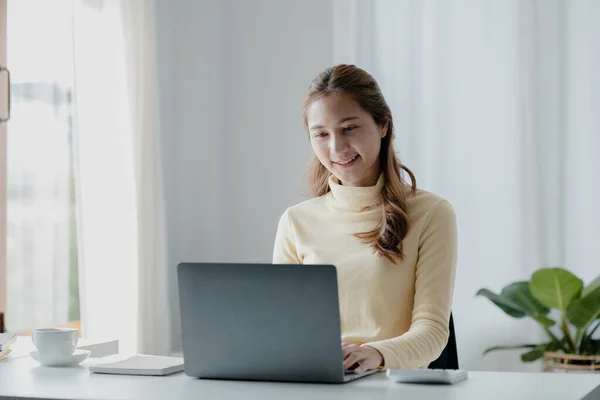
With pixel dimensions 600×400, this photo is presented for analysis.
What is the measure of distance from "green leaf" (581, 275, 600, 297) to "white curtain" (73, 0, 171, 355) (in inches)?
76.5

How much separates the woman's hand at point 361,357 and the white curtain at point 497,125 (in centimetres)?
237

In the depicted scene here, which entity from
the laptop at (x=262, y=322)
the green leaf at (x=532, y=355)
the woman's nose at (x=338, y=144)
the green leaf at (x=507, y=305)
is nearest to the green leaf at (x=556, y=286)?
the green leaf at (x=507, y=305)

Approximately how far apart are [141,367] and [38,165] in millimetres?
2356

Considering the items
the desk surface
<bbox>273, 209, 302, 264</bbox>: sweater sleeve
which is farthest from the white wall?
the desk surface

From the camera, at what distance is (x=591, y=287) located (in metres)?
3.68

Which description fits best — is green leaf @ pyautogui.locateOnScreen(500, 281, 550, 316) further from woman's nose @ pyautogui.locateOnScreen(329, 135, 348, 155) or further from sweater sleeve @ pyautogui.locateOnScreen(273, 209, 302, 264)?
woman's nose @ pyautogui.locateOnScreen(329, 135, 348, 155)

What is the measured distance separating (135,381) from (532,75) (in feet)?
9.26

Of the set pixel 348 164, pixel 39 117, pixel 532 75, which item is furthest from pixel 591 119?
pixel 39 117

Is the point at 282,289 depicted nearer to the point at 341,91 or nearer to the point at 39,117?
the point at 341,91

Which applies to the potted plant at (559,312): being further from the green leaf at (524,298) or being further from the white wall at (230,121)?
the white wall at (230,121)

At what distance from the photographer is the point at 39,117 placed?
3939 millimetres

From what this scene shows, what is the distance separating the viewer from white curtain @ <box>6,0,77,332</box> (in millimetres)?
3887

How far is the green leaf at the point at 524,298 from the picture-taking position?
3.79m

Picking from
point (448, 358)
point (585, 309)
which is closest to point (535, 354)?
point (585, 309)
